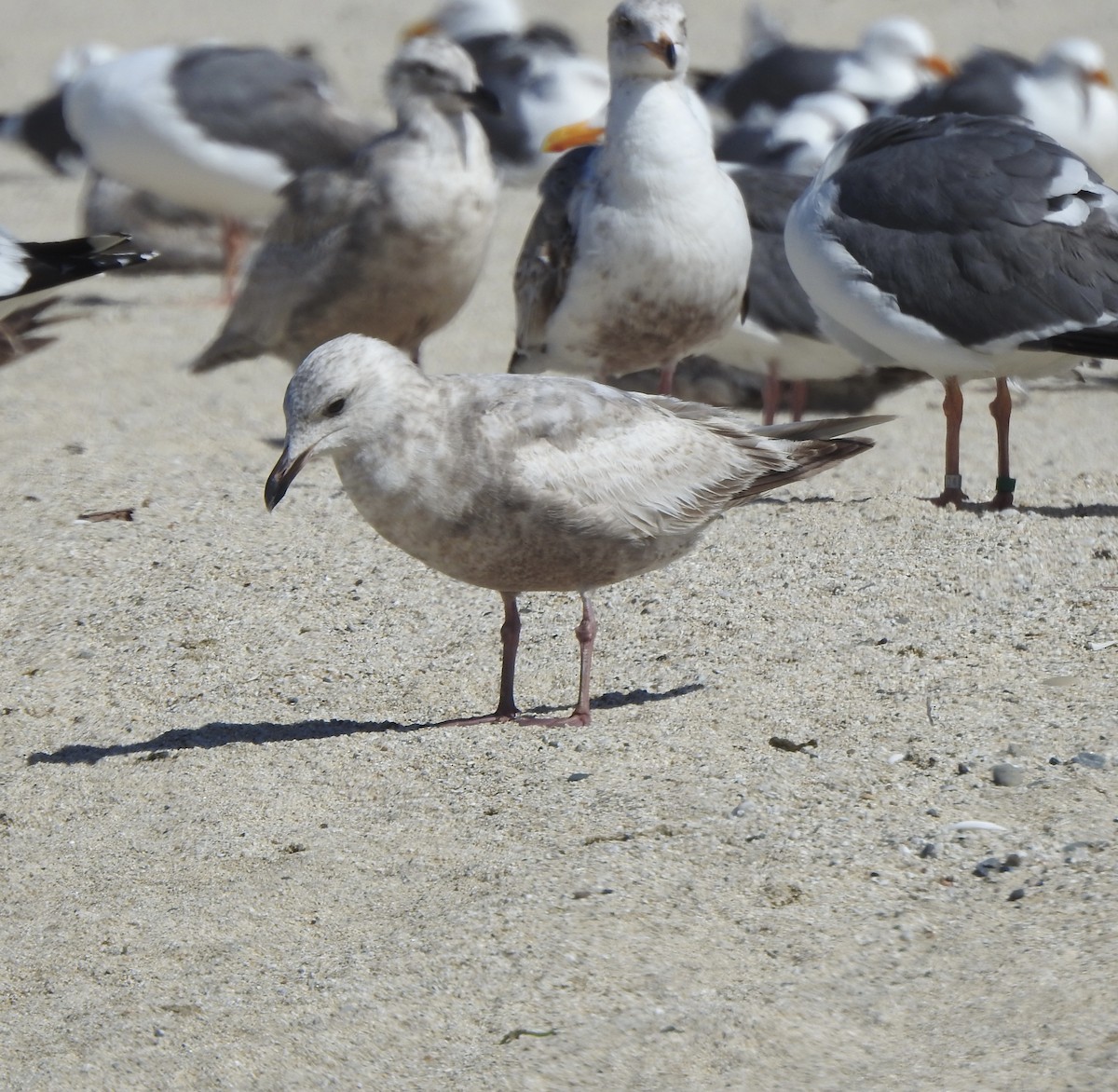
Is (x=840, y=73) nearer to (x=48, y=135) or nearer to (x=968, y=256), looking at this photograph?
(x=48, y=135)

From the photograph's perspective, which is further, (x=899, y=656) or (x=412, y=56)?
(x=412, y=56)

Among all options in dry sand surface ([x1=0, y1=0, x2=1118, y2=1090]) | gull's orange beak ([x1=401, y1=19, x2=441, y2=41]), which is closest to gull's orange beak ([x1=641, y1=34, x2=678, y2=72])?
dry sand surface ([x1=0, y1=0, x2=1118, y2=1090])

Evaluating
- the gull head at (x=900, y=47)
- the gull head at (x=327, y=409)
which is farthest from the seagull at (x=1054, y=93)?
the gull head at (x=327, y=409)

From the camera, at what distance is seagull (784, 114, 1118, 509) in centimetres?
608

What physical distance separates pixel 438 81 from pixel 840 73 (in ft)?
31.5

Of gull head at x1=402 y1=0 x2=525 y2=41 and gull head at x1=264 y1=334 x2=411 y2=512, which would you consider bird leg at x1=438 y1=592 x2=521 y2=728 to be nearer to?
gull head at x1=264 y1=334 x2=411 y2=512

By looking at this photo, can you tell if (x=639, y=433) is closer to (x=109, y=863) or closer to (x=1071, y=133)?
(x=109, y=863)

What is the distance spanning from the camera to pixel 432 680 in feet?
16.8

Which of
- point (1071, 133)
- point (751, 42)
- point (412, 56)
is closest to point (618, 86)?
point (412, 56)

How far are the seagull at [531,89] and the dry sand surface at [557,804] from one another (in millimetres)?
9615

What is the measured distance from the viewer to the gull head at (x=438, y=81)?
785 cm

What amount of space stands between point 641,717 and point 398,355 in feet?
3.57

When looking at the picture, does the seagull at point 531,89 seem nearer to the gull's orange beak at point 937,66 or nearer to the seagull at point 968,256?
the gull's orange beak at point 937,66

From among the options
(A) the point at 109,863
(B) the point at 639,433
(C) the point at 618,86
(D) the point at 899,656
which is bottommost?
(A) the point at 109,863
